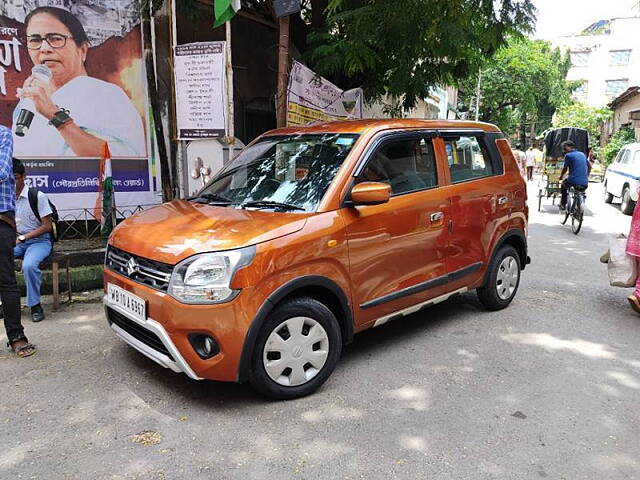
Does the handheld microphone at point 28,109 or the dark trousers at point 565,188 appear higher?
the handheld microphone at point 28,109

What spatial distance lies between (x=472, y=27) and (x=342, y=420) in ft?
17.4

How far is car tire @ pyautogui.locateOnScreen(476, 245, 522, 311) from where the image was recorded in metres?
5.18

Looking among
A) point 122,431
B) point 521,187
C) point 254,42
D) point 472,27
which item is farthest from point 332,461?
point 254,42

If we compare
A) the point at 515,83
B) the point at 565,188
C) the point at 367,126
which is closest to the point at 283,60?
the point at 367,126

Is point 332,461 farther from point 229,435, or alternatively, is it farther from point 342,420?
point 229,435

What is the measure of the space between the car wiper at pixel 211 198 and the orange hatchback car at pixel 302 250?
0.06 ft

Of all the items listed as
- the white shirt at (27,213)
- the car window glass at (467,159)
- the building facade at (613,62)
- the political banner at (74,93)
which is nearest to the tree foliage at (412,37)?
the car window glass at (467,159)

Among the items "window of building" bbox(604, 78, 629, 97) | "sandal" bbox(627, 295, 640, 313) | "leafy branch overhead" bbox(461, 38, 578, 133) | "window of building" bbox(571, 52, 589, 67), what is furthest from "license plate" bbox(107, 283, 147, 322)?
"window of building" bbox(571, 52, 589, 67)

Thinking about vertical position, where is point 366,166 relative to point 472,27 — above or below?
below

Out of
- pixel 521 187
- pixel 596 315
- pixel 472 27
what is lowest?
pixel 596 315

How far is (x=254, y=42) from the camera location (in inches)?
342

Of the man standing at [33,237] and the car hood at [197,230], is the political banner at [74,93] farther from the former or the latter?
the car hood at [197,230]

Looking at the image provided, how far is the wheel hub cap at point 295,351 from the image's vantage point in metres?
3.38

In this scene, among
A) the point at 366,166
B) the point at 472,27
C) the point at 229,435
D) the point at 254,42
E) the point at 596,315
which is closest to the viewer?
the point at 229,435
